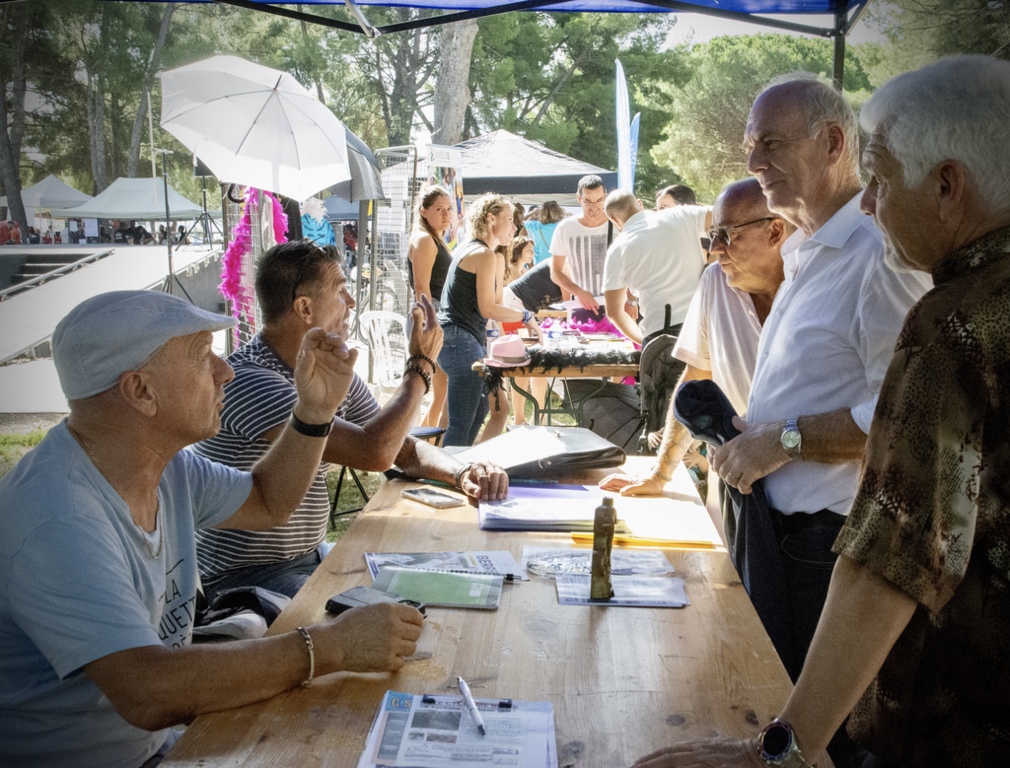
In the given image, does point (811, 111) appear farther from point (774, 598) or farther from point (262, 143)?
point (262, 143)

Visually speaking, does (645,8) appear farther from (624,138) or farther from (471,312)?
(624,138)

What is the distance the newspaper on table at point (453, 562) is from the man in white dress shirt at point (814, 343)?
1.94ft

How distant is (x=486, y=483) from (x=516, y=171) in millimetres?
11943

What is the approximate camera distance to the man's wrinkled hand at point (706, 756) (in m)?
1.16

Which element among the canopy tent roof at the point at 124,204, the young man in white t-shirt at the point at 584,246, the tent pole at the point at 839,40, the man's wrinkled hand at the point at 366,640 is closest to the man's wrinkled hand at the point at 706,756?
the man's wrinkled hand at the point at 366,640

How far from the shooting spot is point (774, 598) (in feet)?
6.94

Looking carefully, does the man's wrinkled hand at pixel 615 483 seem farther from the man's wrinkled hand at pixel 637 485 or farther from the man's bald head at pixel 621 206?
the man's bald head at pixel 621 206

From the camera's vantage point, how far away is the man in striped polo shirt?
2.51 metres

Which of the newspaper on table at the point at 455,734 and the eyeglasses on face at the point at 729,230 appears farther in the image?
the eyeglasses on face at the point at 729,230

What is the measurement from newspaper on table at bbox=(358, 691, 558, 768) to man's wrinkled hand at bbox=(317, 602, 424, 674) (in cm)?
9

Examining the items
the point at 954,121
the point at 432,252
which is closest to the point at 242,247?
the point at 432,252

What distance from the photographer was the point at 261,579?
8.23ft

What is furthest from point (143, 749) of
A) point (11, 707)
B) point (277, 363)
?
point (277, 363)

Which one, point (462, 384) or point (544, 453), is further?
point (462, 384)
